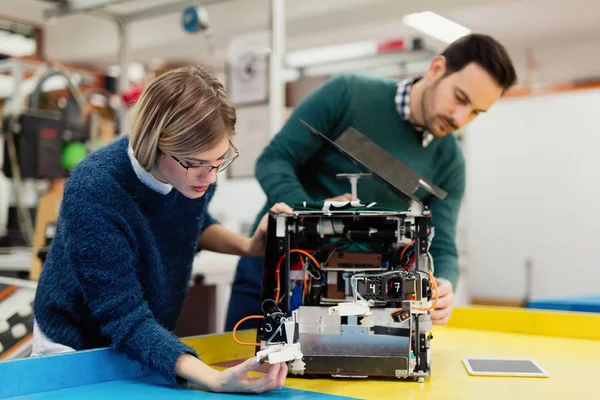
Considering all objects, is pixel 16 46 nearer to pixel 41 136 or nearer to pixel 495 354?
pixel 41 136

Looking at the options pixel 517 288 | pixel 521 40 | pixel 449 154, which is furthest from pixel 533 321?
pixel 521 40

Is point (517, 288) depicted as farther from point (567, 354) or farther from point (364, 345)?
Result: point (364, 345)

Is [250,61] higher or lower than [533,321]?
higher

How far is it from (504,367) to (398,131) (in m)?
0.62

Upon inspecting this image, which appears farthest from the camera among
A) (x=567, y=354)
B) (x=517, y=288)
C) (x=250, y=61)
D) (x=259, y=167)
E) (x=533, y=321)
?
(x=517, y=288)

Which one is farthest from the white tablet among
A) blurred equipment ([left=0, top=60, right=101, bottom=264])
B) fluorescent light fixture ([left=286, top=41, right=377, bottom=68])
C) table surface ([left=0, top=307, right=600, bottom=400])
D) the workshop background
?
fluorescent light fixture ([left=286, top=41, right=377, bottom=68])

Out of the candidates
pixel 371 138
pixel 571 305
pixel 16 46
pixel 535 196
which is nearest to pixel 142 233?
pixel 371 138

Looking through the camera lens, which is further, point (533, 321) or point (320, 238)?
point (533, 321)

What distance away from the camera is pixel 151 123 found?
105cm

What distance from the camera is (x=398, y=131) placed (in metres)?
1.53

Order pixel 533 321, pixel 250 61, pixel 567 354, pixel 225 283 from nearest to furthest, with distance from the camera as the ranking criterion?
1. pixel 567 354
2. pixel 533 321
3. pixel 225 283
4. pixel 250 61

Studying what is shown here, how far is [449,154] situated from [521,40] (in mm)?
5110

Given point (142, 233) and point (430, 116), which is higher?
point (430, 116)

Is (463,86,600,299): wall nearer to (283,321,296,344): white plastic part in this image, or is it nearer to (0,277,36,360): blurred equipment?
(0,277,36,360): blurred equipment
